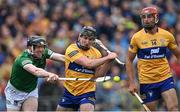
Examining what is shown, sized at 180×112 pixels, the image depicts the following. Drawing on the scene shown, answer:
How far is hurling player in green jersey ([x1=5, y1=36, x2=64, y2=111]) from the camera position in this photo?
15.7 m

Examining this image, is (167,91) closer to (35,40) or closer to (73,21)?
(35,40)

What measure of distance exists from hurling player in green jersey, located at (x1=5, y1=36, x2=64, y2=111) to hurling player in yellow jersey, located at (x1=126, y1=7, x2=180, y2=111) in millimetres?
1577

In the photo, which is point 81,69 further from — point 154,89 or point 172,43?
point 172,43

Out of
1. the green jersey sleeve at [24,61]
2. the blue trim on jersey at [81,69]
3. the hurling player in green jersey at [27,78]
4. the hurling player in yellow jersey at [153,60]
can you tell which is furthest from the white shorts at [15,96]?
the hurling player in yellow jersey at [153,60]

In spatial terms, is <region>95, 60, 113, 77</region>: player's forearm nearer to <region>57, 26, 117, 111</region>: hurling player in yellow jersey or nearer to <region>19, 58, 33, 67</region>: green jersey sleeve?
<region>57, 26, 117, 111</region>: hurling player in yellow jersey

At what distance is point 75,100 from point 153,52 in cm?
179

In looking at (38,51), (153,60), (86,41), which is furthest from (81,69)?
(153,60)

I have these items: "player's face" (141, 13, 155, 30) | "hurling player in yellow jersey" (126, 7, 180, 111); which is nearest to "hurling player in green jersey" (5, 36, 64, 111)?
"hurling player in yellow jersey" (126, 7, 180, 111)

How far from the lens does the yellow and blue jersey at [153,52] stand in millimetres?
16000

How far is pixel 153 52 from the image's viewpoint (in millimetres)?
15992

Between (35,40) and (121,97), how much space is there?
18.8 ft

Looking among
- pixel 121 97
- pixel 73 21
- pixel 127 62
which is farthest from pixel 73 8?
pixel 127 62

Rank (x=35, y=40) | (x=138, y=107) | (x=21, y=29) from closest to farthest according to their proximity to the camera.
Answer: (x=35, y=40)
(x=138, y=107)
(x=21, y=29)

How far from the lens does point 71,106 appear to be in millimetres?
15992
